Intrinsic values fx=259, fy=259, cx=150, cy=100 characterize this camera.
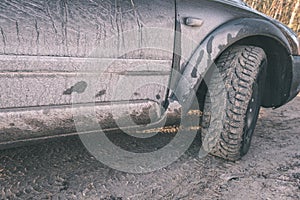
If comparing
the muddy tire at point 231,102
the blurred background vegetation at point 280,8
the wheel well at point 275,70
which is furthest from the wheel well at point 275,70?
the blurred background vegetation at point 280,8

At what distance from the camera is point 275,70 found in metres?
1.95

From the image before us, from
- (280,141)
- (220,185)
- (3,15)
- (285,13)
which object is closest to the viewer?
(3,15)

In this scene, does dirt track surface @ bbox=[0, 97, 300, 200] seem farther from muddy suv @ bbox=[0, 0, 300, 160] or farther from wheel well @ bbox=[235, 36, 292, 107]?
wheel well @ bbox=[235, 36, 292, 107]

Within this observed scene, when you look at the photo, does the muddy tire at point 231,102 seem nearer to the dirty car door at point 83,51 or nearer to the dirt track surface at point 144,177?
the dirt track surface at point 144,177

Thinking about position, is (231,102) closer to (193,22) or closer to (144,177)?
(193,22)

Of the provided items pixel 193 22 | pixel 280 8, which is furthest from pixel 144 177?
pixel 280 8

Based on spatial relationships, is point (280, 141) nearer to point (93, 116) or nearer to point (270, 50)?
point (270, 50)

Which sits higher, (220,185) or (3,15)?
(3,15)

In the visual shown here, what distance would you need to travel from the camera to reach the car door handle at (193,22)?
135 centimetres

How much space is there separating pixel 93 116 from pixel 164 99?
0.38 meters

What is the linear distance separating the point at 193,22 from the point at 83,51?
60 centimetres

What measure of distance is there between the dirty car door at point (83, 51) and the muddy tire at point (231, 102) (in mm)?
357

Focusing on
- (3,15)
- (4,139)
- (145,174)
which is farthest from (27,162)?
(3,15)

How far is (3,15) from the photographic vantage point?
0.99 meters
